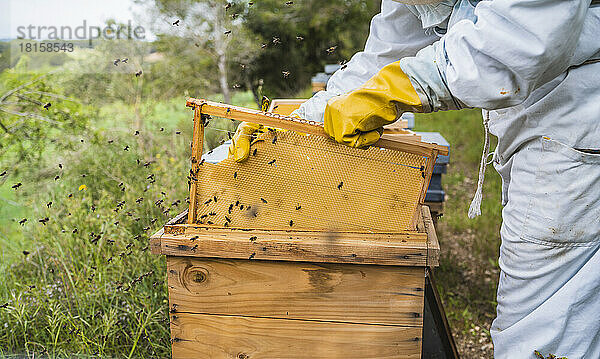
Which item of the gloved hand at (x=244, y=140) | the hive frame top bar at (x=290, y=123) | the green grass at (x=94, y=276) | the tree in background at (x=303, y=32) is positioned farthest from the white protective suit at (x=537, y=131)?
the tree in background at (x=303, y=32)

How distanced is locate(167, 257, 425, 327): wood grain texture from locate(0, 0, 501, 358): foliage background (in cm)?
69

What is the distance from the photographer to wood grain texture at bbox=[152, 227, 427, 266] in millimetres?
1471

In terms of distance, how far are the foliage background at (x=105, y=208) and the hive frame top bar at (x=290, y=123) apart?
0.75 metres

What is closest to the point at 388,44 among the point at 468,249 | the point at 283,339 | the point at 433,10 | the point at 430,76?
the point at 433,10

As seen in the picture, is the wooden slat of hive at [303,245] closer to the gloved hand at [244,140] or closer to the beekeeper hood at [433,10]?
the gloved hand at [244,140]

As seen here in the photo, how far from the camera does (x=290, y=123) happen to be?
1443 mm

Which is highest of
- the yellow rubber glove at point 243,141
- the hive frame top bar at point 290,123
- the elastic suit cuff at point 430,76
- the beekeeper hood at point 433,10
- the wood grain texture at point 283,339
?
the beekeeper hood at point 433,10

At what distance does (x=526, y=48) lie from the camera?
1.23 meters

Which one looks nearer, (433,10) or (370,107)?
(370,107)

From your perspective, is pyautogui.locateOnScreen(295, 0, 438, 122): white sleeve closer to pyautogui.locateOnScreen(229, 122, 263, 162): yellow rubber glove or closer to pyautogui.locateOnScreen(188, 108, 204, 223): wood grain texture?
pyautogui.locateOnScreen(229, 122, 263, 162): yellow rubber glove

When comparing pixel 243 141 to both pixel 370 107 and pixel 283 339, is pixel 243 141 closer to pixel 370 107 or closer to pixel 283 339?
pixel 370 107

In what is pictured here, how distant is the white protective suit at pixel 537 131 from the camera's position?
1.25 metres

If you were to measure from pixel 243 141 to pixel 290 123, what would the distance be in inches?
6.7
